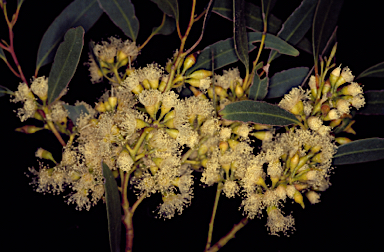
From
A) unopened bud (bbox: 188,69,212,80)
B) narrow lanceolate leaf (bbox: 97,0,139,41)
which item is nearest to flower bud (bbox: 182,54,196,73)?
unopened bud (bbox: 188,69,212,80)

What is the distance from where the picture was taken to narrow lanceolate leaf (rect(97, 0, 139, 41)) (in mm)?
1334

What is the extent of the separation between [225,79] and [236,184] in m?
0.49

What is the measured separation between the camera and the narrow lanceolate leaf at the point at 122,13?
52.5 inches

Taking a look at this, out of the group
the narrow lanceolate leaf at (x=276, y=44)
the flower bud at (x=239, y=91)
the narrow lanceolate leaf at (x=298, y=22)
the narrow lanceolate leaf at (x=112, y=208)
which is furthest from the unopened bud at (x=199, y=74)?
the narrow lanceolate leaf at (x=112, y=208)

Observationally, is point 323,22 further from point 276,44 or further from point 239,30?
point 239,30

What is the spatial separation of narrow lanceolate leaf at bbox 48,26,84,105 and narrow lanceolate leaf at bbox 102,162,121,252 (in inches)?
18.6

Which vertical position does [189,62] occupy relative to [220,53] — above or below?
below

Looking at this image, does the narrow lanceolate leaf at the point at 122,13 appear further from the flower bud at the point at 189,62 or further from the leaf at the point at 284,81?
the leaf at the point at 284,81

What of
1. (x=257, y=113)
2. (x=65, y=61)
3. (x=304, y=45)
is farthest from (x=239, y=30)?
(x=65, y=61)

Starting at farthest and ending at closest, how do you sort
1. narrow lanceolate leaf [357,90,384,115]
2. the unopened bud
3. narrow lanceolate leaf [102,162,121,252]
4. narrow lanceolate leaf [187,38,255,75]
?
1. narrow lanceolate leaf [357,90,384,115]
2. narrow lanceolate leaf [187,38,255,75]
3. the unopened bud
4. narrow lanceolate leaf [102,162,121,252]

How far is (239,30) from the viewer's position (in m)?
1.15

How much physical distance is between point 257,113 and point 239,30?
33 cm

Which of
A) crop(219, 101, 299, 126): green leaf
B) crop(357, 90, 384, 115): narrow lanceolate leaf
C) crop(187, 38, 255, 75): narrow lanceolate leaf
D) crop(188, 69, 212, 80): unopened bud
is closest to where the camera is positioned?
crop(219, 101, 299, 126): green leaf

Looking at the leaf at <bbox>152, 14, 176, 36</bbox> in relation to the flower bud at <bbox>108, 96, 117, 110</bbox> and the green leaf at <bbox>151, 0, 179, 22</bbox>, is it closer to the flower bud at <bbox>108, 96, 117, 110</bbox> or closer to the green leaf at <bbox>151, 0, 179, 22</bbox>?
the green leaf at <bbox>151, 0, 179, 22</bbox>
